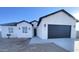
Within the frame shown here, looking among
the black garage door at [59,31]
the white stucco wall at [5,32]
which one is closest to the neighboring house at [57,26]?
the black garage door at [59,31]

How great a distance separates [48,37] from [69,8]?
693 millimetres

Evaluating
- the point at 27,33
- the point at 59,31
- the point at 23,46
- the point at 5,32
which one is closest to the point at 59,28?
the point at 59,31

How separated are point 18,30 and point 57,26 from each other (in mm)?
763

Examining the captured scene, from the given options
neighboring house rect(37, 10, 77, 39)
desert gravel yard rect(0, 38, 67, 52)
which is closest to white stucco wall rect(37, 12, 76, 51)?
neighboring house rect(37, 10, 77, 39)

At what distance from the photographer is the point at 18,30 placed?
274cm

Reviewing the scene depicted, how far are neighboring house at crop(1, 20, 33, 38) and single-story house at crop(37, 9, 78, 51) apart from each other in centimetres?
20

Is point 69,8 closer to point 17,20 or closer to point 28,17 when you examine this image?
point 28,17

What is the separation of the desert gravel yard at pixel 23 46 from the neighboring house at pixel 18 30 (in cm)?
10

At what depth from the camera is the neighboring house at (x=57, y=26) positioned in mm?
2715

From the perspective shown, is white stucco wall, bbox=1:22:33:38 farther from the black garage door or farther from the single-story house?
the black garage door

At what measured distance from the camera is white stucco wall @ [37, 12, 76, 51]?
2715 millimetres

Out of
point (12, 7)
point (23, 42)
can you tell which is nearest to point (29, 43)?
point (23, 42)

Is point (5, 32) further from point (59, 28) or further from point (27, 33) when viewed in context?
point (59, 28)
